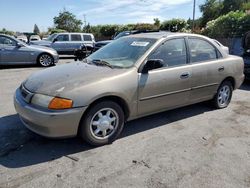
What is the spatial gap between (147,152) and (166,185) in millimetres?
803

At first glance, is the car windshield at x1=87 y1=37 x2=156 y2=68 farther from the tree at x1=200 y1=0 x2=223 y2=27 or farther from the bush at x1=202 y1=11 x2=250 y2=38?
the tree at x1=200 y1=0 x2=223 y2=27

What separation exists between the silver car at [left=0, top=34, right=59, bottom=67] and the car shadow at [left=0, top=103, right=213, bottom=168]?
286 inches

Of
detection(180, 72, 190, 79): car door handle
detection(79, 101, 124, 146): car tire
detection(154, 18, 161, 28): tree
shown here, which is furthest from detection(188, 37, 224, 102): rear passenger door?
detection(154, 18, 161, 28): tree

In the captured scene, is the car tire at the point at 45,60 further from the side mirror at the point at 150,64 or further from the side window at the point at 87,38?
the side mirror at the point at 150,64

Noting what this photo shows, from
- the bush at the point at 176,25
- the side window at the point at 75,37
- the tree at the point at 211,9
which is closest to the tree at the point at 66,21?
the tree at the point at 211,9

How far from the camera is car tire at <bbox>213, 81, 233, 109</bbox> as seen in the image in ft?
18.7

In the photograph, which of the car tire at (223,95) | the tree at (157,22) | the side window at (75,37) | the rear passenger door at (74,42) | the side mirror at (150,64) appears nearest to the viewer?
the side mirror at (150,64)

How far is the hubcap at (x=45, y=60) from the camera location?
40.1ft

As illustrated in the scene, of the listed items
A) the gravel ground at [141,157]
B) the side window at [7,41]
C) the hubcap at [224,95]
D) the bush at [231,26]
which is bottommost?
the gravel ground at [141,157]

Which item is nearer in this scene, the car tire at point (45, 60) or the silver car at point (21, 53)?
the silver car at point (21, 53)

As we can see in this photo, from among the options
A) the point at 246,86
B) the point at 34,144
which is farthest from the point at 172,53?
the point at 246,86

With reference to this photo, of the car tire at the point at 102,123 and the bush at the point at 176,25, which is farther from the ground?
the bush at the point at 176,25

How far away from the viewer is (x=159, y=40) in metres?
4.60

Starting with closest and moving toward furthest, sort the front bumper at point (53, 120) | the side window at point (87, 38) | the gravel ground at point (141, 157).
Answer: the gravel ground at point (141, 157)
the front bumper at point (53, 120)
the side window at point (87, 38)
